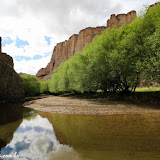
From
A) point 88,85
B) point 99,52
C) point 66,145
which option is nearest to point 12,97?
point 88,85

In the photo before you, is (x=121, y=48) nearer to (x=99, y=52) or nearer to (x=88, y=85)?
(x=99, y=52)

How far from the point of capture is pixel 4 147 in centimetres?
538

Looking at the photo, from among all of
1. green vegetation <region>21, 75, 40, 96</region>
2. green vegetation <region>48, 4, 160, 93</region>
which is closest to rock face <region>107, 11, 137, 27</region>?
green vegetation <region>21, 75, 40, 96</region>

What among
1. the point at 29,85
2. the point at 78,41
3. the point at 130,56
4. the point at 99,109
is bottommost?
the point at 99,109

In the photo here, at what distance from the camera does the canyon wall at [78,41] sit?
11462 cm

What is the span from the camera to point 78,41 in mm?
126875

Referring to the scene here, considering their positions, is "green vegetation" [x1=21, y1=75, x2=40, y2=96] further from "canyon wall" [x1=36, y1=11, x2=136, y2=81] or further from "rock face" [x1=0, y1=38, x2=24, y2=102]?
"canyon wall" [x1=36, y1=11, x2=136, y2=81]

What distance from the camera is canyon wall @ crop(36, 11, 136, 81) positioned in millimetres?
114625

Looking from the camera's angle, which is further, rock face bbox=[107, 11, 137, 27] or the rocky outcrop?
the rocky outcrop

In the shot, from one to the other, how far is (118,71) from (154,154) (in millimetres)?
16606

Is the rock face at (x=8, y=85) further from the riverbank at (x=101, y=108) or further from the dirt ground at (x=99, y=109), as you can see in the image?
the dirt ground at (x=99, y=109)

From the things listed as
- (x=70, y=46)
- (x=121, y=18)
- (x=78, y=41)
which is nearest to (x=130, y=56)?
(x=78, y=41)

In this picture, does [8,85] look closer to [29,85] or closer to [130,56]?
[29,85]

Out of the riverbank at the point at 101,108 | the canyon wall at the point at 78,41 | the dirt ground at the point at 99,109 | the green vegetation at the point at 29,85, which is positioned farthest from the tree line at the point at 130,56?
the canyon wall at the point at 78,41
